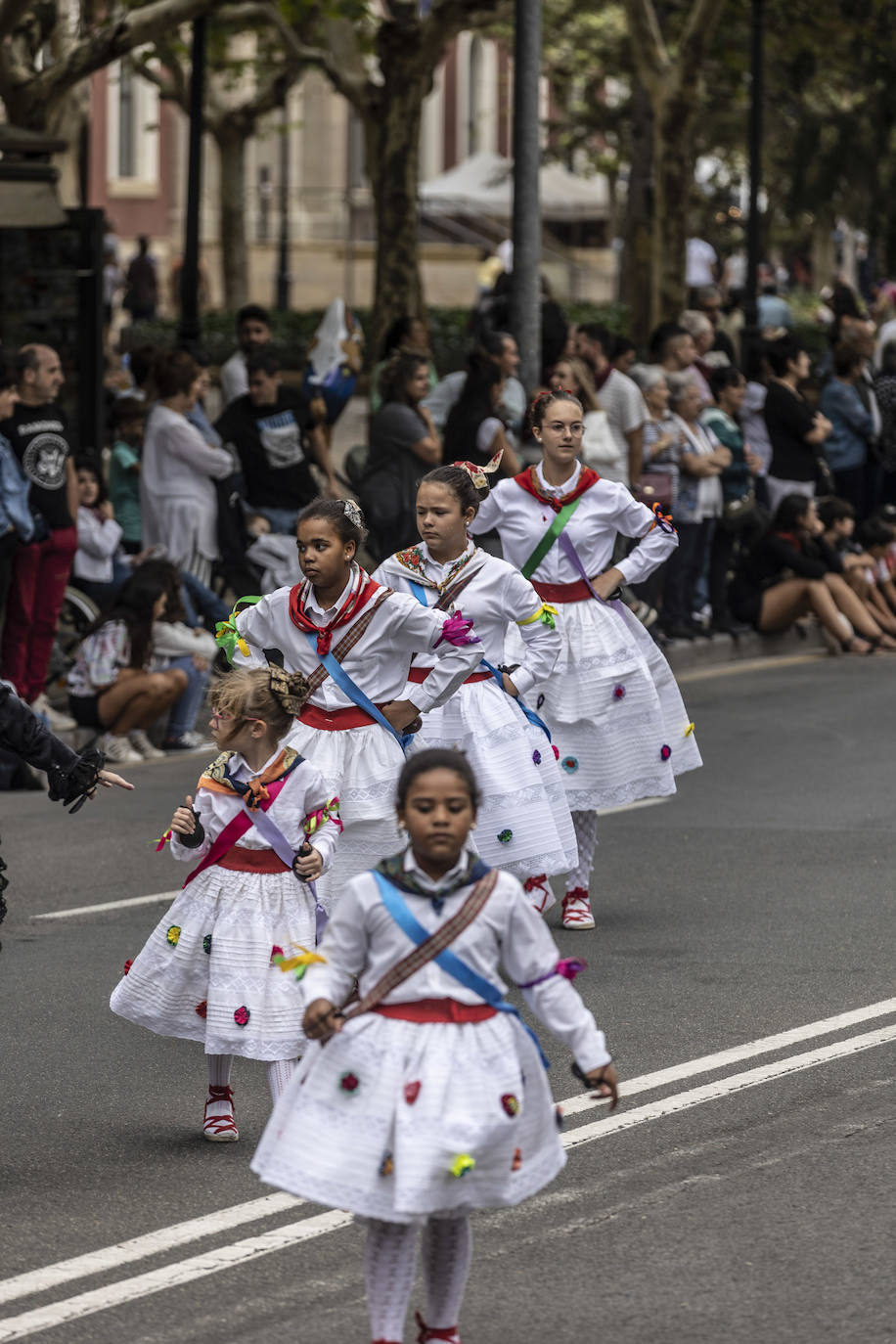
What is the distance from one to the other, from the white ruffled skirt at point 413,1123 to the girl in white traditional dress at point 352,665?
8.36 feet

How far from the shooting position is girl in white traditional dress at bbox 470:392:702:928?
982 centimetres

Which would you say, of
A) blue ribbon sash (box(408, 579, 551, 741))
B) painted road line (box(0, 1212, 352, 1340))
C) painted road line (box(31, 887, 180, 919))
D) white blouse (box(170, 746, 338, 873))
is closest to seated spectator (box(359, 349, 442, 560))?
painted road line (box(31, 887, 180, 919))

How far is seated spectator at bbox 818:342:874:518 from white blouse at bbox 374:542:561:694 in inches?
441

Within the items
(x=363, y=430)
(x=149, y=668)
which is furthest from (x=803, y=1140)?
(x=363, y=430)

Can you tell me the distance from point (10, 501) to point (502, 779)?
5.17m

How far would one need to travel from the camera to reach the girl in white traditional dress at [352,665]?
301 inches

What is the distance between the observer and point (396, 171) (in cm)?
2486

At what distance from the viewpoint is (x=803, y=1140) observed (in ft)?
22.7

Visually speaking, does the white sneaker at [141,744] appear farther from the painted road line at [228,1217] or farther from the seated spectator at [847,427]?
the seated spectator at [847,427]

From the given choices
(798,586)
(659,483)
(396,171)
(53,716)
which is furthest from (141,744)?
(396,171)

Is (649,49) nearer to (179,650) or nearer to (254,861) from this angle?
(179,650)

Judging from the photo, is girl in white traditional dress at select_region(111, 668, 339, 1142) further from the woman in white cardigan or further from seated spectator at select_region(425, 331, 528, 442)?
the woman in white cardigan

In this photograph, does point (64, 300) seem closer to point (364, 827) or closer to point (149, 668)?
point (149, 668)

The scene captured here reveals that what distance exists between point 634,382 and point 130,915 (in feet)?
26.2
